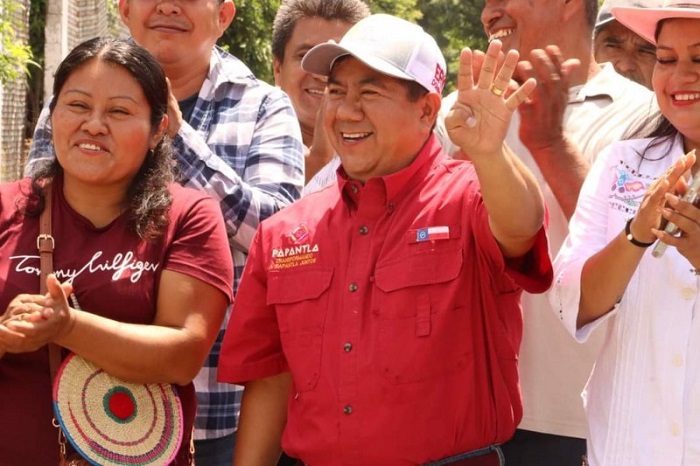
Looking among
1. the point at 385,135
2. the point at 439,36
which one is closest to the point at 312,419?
the point at 385,135

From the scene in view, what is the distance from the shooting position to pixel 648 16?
11.6 ft

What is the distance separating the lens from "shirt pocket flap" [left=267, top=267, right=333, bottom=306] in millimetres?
3758

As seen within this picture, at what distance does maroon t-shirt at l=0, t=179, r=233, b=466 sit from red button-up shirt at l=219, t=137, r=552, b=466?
0.25 metres

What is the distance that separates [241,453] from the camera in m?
4.02

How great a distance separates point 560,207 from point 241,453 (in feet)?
4.37

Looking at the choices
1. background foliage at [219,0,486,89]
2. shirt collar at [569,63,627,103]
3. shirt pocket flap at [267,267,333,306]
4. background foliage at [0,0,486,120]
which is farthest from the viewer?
background foliage at [219,0,486,89]

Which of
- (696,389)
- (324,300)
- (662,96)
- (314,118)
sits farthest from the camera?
(314,118)

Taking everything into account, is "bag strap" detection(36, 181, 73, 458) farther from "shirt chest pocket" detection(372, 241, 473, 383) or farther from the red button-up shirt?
"shirt chest pocket" detection(372, 241, 473, 383)

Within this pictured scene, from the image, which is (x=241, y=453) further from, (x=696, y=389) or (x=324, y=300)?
(x=696, y=389)

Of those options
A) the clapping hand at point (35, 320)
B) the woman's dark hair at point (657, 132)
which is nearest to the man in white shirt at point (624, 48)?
the woman's dark hair at point (657, 132)

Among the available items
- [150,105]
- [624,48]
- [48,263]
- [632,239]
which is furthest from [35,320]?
[624,48]

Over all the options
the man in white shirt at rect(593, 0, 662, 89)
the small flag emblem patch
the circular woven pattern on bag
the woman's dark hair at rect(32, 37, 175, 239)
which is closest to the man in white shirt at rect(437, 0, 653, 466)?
the small flag emblem patch

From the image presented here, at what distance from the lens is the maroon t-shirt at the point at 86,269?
12.1 feet

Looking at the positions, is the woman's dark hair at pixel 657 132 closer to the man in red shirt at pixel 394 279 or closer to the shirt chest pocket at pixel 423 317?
the man in red shirt at pixel 394 279
